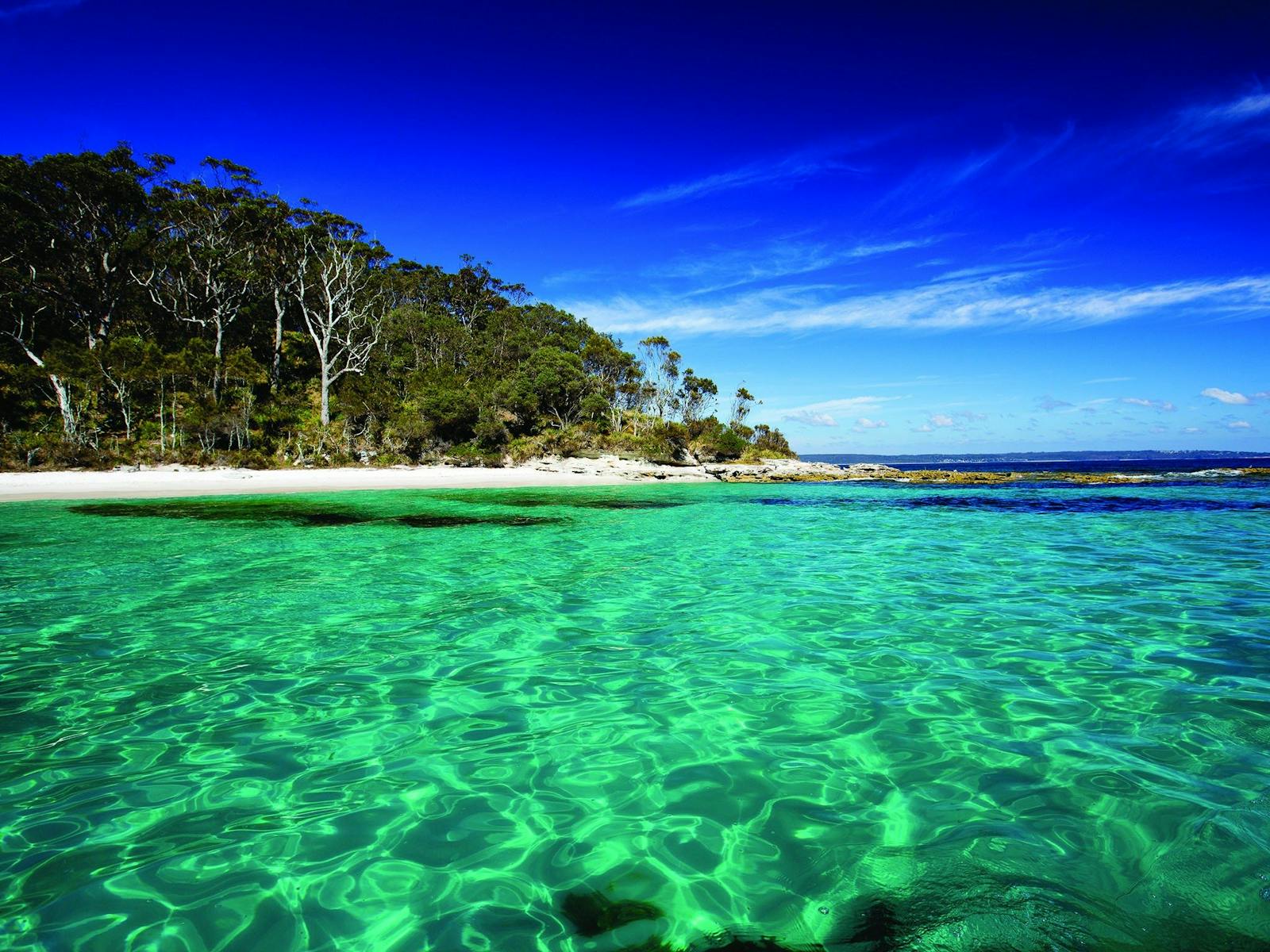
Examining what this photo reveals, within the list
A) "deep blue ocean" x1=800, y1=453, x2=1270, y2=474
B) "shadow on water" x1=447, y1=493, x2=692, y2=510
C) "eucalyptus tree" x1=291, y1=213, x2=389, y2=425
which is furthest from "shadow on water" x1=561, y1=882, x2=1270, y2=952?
"deep blue ocean" x1=800, y1=453, x2=1270, y2=474

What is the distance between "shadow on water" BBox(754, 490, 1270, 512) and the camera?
67.5 feet

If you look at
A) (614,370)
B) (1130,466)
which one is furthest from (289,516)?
(1130,466)

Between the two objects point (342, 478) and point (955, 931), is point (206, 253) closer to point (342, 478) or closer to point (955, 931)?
point (342, 478)

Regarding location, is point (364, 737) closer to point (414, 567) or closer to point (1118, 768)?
point (1118, 768)

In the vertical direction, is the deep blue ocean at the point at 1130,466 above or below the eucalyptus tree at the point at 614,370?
below

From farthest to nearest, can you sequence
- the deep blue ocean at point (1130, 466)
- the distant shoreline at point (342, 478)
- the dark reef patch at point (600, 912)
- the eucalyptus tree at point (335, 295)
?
1. the deep blue ocean at point (1130, 466)
2. the eucalyptus tree at point (335, 295)
3. the distant shoreline at point (342, 478)
4. the dark reef patch at point (600, 912)

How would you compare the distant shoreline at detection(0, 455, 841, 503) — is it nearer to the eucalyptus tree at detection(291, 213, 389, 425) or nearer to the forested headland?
the forested headland

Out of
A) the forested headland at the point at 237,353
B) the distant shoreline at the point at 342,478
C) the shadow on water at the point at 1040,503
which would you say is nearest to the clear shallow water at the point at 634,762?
the shadow on water at the point at 1040,503

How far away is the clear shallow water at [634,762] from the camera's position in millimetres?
2645

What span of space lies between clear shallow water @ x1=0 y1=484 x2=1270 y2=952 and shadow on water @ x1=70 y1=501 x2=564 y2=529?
7144 mm

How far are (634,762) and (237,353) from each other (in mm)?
44704

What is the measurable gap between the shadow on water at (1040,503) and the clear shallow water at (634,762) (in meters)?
12.8

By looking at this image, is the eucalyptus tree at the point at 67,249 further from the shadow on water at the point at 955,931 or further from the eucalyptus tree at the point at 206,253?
the shadow on water at the point at 955,931

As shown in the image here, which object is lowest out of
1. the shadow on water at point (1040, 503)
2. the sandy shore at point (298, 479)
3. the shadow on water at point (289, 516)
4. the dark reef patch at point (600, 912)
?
the dark reef patch at point (600, 912)
